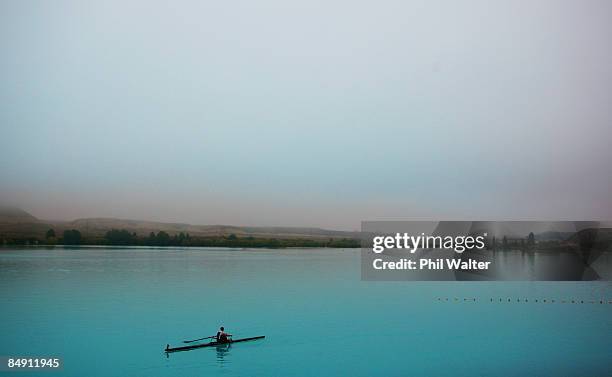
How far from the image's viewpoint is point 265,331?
84.3ft

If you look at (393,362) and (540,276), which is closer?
(393,362)

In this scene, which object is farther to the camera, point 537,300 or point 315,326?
point 537,300

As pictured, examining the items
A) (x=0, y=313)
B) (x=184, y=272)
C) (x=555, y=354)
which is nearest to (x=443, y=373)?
(x=555, y=354)

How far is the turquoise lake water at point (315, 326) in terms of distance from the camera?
68.6 feet

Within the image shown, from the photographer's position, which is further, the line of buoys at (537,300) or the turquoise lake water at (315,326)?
the line of buoys at (537,300)

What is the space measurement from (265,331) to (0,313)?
14.7m

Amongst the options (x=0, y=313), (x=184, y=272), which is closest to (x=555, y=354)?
(x=0, y=313)

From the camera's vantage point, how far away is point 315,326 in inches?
1069

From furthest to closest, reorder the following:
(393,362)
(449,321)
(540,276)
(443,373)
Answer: (540,276), (449,321), (393,362), (443,373)

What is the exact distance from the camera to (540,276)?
50.2 metres

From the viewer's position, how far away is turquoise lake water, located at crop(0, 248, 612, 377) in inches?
823

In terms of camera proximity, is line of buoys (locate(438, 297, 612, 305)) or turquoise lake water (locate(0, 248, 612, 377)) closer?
turquoise lake water (locate(0, 248, 612, 377))

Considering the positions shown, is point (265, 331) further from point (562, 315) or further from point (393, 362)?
point (562, 315)

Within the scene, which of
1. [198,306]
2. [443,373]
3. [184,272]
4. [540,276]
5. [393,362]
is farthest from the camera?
[184,272]
